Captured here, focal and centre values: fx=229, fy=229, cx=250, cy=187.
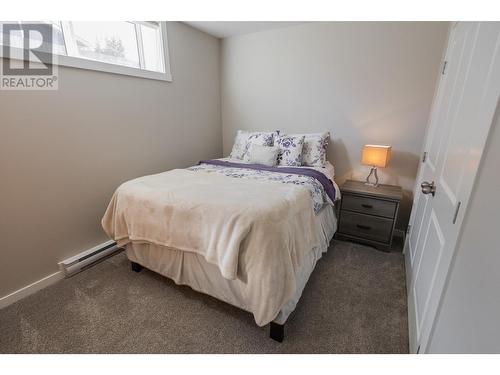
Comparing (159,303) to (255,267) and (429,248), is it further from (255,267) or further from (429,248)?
(429,248)

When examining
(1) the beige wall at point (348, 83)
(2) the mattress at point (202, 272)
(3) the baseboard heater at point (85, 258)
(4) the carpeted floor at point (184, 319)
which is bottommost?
(4) the carpeted floor at point (184, 319)

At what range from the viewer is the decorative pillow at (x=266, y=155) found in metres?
2.48

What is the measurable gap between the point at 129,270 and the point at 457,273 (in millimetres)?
2125

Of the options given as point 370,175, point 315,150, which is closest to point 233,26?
point 315,150

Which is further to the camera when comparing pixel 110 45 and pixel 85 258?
pixel 110 45

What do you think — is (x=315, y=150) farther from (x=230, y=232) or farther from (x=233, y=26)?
(x=233, y=26)

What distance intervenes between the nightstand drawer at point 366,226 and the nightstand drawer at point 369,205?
0.05m

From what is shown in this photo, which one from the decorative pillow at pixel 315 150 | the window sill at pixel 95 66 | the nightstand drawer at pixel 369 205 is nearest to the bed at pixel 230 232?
the nightstand drawer at pixel 369 205

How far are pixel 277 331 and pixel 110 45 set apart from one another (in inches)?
105

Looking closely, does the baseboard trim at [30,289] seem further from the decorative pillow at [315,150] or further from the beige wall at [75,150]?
the decorative pillow at [315,150]

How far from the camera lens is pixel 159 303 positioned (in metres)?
1.60

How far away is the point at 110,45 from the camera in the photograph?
208 cm

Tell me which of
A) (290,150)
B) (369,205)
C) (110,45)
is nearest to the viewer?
(110,45)

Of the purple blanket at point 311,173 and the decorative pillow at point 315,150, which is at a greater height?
the decorative pillow at point 315,150
